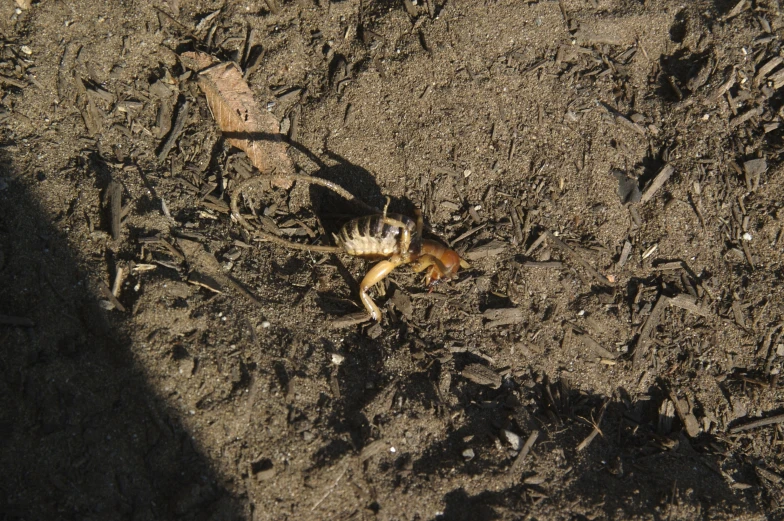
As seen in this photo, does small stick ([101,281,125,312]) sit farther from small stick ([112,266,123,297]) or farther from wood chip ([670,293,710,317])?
wood chip ([670,293,710,317])

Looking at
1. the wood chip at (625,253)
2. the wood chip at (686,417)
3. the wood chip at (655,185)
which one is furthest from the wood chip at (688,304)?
the wood chip at (655,185)

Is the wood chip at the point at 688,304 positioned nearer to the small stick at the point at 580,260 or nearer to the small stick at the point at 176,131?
the small stick at the point at 580,260

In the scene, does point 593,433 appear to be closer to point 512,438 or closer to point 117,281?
point 512,438

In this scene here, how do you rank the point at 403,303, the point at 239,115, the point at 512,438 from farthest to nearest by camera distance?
the point at 239,115 < the point at 403,303 < the point at 512,438

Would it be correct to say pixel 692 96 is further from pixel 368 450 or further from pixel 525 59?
pixel 368 450

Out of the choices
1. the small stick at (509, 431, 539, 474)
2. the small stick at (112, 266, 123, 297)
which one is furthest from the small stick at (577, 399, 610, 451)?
the small stick at (112, 266, 123, 297)

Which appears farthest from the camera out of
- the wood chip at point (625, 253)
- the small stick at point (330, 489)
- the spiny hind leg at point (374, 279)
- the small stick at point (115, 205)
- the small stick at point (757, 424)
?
the wood chip at point (625, 253)

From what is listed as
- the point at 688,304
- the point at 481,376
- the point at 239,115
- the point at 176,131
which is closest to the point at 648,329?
the point at 688,304

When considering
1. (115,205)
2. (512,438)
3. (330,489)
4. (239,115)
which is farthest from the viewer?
(239,115)
